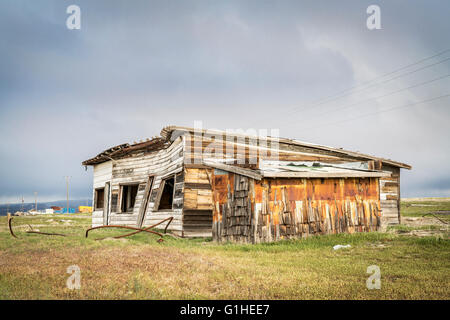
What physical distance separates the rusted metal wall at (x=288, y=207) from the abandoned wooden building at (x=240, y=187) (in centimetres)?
3

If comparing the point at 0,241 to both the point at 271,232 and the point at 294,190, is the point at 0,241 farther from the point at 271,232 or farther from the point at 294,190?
the point at 294,190

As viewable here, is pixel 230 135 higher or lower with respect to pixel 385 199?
higher

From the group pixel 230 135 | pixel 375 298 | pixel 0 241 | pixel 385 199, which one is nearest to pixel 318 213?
pixel 230 135

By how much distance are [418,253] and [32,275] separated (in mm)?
8312

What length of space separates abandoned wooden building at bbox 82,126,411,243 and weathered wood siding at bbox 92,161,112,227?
0.48 m

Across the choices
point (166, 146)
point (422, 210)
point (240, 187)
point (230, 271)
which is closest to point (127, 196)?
point (166, 146)

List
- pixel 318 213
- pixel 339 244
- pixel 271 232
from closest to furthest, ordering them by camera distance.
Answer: pixel 339 244
pixel 271 232
pixel 318 213

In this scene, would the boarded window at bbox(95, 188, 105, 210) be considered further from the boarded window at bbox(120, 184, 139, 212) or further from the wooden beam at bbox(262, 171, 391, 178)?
the wooden beam at bbox(262, 171, 391, 178)

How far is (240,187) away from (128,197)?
10631 millimetres

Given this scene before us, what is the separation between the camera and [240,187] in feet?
36.2

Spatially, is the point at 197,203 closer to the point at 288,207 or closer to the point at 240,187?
the point at 240,187

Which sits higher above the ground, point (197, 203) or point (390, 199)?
point (390, 199)

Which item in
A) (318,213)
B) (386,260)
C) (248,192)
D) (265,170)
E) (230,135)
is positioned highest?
(230,135)

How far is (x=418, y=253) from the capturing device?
26.9 ft
